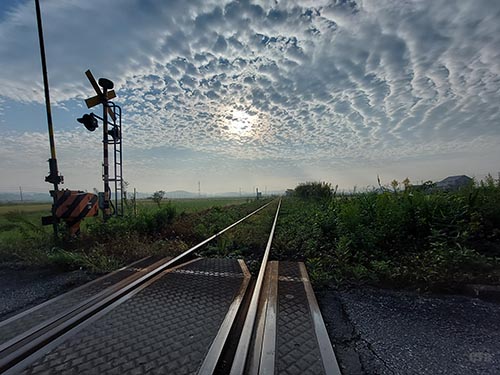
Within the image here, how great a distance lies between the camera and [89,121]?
18.6 ft

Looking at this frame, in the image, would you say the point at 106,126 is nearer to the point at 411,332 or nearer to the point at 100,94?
the point at 100,94

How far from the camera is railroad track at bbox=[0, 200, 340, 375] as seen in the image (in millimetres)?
1639

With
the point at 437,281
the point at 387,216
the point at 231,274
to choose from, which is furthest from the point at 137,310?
the point at 387,216

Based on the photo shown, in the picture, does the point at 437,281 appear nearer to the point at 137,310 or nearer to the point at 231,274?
the point at 231,274

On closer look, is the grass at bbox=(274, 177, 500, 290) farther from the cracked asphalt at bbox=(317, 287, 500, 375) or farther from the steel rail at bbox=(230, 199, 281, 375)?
the steel rail at bbox=(230, 199, 281, 375)

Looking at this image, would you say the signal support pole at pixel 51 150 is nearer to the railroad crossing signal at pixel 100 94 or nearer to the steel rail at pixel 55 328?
the railroad crossing signal at pixel 100 94

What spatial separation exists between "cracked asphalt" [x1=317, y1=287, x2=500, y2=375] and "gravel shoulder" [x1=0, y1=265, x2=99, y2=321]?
3090 millimetres

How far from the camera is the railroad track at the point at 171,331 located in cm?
164

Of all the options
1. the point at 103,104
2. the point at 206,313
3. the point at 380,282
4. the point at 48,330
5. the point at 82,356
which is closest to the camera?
the point at 82,356

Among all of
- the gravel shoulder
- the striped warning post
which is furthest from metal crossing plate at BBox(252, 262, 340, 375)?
the striped warning post

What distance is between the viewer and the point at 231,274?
3459 millimetres

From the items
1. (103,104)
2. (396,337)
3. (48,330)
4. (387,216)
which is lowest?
(396,337)

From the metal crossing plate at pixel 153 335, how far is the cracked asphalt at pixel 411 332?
1009 mm

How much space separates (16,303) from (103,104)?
4.90 meters
